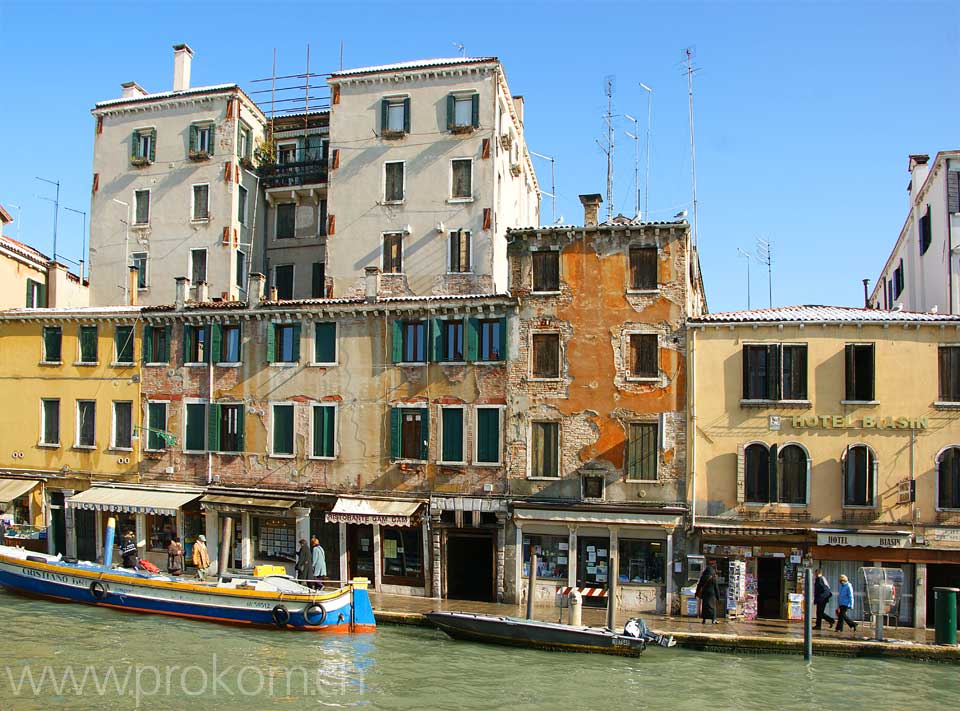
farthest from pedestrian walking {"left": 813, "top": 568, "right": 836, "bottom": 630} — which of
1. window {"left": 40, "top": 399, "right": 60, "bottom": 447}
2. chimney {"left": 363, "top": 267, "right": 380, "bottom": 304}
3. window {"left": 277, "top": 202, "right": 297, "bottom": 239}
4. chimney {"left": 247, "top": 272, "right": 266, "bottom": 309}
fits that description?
window {"left": 40, "top": 399, "right": 60, "bottom": 447}

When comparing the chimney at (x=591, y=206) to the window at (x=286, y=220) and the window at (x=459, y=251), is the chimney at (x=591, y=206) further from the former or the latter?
the window at (x=286, y=220)

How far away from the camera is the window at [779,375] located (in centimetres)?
2656

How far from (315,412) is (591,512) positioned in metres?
9.64

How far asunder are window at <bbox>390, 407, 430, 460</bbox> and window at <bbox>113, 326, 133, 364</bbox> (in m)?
10.2

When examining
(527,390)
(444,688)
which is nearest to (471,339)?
(527,390)

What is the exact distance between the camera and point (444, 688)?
764 inches

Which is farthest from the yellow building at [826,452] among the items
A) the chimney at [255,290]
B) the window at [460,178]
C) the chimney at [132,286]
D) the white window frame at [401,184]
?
the chimney at [132,286]

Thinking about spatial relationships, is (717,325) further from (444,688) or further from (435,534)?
(444,688)

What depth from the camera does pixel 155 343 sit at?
107ft

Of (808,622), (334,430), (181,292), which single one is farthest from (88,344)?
(808,622)

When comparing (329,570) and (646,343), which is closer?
(646,343)

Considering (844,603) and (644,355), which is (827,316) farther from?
(844,603)

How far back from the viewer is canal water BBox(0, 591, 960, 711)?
18.4m

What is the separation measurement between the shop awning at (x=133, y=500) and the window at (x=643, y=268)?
52.9 ft
